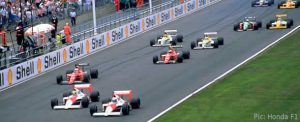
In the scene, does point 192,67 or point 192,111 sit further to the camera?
point 192,67

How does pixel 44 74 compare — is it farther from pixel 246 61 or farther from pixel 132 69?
pixel 246 61

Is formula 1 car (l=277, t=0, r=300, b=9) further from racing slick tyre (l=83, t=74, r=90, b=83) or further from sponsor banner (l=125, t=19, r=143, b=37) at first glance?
racing slick tyre (l=83, t=74, r=90, b=83)

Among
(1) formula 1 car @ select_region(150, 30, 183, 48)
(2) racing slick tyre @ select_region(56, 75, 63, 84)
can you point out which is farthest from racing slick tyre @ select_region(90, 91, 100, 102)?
(1) formula 1 car @ select_region(150, 30, 183, 48)

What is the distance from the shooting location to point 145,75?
48.5 meters

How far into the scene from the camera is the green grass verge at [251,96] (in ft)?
117

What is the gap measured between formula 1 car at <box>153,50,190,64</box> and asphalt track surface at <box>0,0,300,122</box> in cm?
40

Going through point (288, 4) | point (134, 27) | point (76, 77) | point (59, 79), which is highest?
point (288, 4)

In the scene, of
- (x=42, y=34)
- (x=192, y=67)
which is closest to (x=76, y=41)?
(x=42, y=34)

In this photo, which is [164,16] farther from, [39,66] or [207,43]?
[39,66]

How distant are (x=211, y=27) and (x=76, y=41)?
13.5m

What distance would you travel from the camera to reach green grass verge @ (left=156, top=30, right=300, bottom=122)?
3556cm

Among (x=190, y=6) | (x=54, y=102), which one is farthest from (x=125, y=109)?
(x=190, y=6)

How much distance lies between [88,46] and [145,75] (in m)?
11.8

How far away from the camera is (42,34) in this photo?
57.8 metres
